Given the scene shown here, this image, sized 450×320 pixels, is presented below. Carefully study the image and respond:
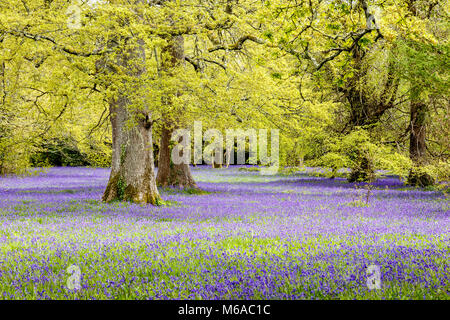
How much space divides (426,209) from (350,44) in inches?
286

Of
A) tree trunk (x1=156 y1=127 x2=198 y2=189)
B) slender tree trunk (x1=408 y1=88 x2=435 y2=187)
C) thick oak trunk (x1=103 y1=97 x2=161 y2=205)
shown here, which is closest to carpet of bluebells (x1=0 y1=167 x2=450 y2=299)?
thick oak trunk (x1=103 y1=97 x2=161 y2=205)

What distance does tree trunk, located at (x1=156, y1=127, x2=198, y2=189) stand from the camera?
21.0 metres

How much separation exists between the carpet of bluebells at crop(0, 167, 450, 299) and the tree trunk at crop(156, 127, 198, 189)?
9106mm

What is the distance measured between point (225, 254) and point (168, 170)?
15.2 m

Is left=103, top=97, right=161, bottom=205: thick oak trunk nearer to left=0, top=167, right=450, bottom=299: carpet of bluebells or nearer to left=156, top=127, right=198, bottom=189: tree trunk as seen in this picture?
left=0, top=167, right=450, bottom=299: carpet of bluebells

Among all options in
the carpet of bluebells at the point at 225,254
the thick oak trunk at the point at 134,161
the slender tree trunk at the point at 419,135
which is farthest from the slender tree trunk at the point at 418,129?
the thick oak trunk at the point at 134,161

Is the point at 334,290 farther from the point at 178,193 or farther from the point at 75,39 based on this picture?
the point at 178,193

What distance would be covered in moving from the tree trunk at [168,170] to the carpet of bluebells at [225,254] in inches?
359

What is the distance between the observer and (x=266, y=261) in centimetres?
577

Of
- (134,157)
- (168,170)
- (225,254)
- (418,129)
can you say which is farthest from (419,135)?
(225,254)

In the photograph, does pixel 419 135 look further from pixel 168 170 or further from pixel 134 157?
pixel 134 157

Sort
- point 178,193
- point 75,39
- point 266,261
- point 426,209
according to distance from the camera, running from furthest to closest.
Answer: point 178,193
point 426,209
point 75,39
point 266,261
